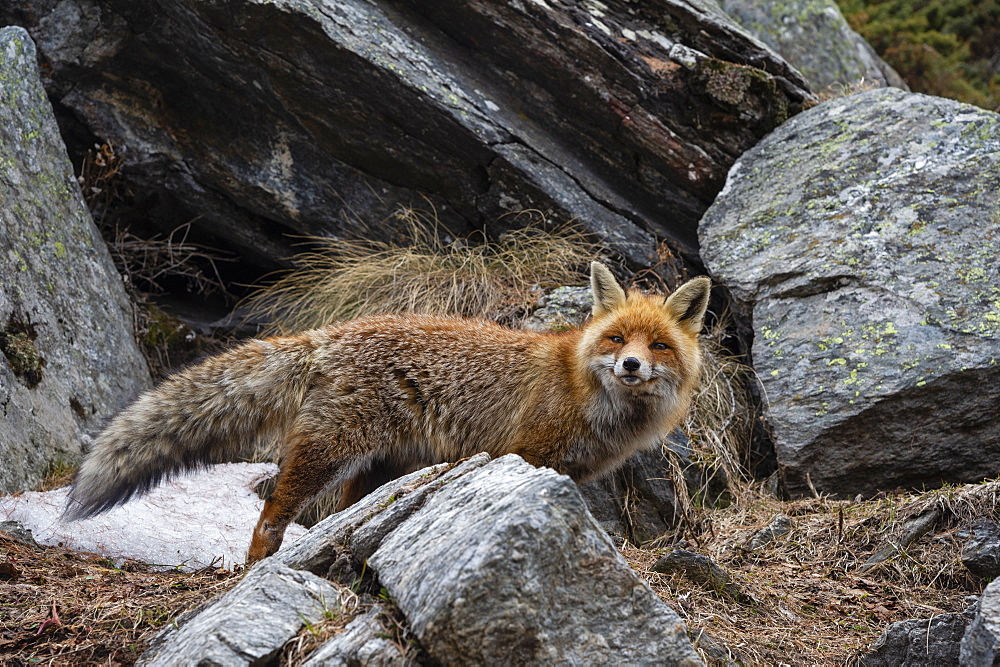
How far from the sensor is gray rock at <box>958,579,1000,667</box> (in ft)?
9.57

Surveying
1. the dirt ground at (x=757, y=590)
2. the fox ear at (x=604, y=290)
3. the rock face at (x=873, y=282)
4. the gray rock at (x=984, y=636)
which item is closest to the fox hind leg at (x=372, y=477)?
the dirt ground at (x=757, y=590)

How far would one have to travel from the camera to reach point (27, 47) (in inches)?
286

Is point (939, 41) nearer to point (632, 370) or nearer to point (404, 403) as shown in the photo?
point (632, 370)

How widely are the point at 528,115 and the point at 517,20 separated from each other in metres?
0.94

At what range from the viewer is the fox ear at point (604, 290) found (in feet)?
18.7

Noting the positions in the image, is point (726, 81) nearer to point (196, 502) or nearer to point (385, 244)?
point (385, 244)

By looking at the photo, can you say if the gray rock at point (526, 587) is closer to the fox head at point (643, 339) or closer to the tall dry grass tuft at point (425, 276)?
the fox head at point (643, 339)

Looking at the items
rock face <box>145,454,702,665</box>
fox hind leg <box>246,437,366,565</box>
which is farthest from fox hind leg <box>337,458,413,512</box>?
rock face <box>145,454,702,665</box>

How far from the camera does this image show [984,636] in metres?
2.97

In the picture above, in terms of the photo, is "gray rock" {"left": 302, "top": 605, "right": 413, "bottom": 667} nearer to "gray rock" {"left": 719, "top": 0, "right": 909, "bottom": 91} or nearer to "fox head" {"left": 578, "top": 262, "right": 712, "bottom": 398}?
"fox head" {"left": 578, "top": 262, "right": 712, "bottom": 398}

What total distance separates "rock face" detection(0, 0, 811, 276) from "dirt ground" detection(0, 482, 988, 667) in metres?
3.68

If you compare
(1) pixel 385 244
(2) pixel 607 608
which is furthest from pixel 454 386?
(1) pixel 385 244

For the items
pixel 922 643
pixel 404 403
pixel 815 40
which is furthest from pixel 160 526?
pixel 815 40

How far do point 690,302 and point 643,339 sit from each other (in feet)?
1.84
